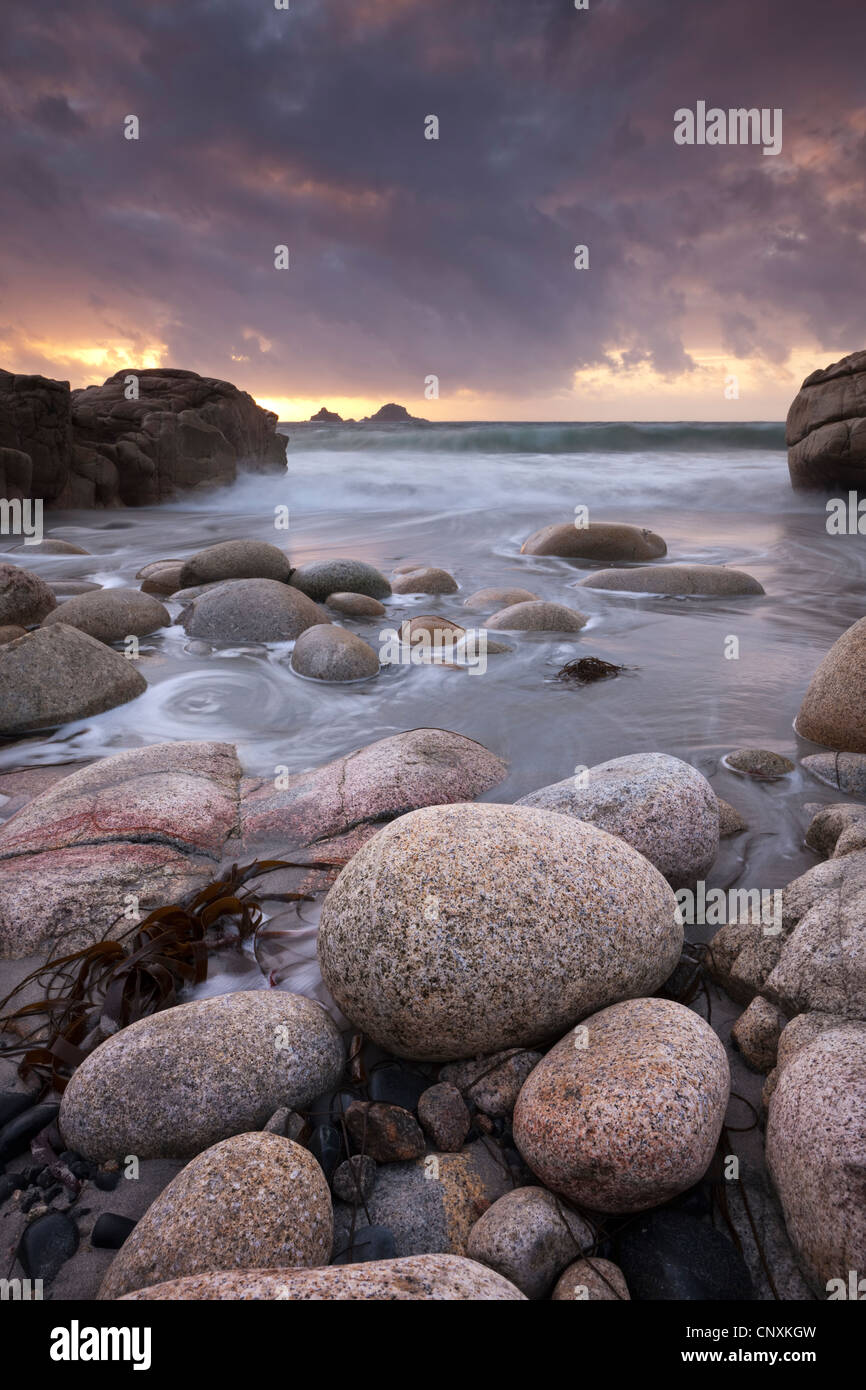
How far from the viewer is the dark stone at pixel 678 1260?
1748 millimetres

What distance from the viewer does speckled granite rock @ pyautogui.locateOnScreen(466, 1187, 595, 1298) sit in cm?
176

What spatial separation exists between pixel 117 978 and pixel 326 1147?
100 centimetres

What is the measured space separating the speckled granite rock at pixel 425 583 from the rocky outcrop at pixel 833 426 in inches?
437

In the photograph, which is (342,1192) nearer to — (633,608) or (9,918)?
(9,918)

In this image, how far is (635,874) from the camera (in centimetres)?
255

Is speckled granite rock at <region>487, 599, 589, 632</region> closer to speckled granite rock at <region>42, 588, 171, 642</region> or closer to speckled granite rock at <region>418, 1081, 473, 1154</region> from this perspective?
speckled granite rock at <region>42, 588, 171, 642</region>

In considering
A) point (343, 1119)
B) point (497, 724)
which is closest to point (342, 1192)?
point (343, 1119)

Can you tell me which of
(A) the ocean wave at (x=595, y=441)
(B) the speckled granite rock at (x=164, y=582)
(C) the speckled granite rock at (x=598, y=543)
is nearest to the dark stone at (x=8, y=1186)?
(B) the speckled granite rock at (x=164, y=582)

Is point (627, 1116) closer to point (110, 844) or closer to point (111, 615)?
point (110, 844)

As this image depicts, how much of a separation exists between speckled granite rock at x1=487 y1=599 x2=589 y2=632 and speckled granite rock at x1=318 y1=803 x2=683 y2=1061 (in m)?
5.68

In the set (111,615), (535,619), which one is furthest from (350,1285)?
(111,615)

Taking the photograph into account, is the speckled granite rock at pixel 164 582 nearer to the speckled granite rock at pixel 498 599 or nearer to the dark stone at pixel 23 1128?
the speckled granite rock at pixel 498 599

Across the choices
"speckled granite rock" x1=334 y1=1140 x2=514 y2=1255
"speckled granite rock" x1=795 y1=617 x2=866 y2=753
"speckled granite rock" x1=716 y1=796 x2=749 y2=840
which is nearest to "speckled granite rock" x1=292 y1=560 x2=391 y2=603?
"speckled granite rock" x1=795 y1=617 x2=866 y2=753

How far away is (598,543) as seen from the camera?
12.4 m
